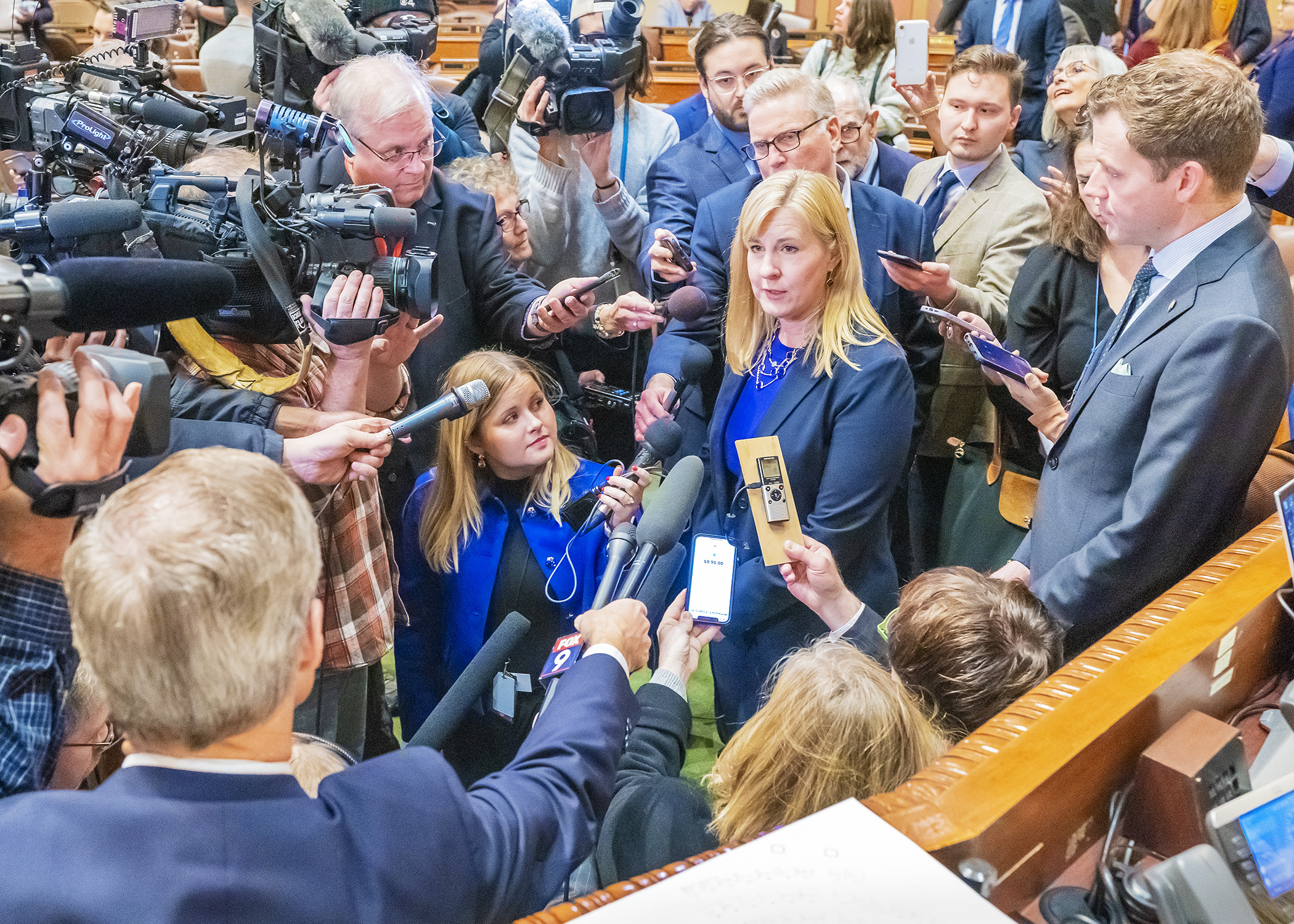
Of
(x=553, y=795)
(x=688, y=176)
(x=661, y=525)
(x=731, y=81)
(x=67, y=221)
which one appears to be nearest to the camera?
(x=553, y=795)

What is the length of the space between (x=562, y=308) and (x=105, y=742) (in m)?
1.29

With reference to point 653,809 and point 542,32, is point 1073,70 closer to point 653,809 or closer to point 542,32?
point 542,32

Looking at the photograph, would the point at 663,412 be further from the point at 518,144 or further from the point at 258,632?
the point at 258,632

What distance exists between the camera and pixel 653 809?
55.9 inches

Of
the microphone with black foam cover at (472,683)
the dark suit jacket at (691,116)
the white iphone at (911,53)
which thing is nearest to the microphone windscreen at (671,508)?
the microphone with black foam cover at (472,683)

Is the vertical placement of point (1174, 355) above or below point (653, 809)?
above

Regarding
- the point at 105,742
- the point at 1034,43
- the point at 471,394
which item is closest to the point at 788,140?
the point at 471,394

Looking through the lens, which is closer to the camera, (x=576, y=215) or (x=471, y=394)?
(x=471, y=394)

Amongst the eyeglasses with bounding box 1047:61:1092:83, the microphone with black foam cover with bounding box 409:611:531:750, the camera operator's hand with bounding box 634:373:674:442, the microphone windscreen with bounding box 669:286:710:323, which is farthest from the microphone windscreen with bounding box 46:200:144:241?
the eyeglasses with bounding box 1047:61:1092:83

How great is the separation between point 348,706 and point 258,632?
1.24m

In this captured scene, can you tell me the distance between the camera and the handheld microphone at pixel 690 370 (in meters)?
2.38

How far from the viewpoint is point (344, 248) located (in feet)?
6.12

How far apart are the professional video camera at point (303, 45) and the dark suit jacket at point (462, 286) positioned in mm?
408

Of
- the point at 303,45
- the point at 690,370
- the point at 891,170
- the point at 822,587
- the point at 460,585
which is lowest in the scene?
the point at 460,585
